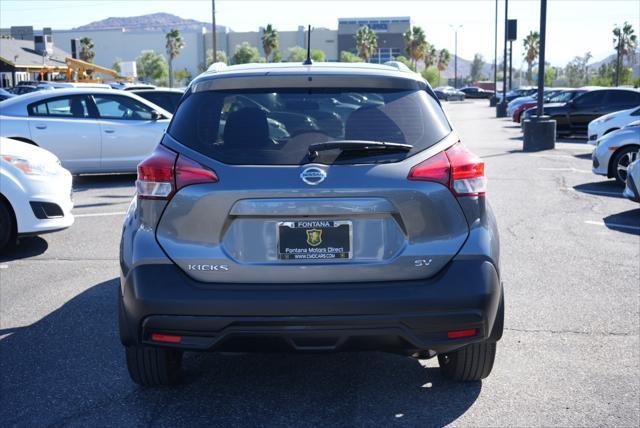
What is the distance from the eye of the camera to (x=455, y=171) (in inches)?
154

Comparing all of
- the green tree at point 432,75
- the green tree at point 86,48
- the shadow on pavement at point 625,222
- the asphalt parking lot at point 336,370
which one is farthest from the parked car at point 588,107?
the green tree at point 432,75

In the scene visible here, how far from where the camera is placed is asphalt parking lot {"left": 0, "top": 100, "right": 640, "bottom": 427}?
4.20 m

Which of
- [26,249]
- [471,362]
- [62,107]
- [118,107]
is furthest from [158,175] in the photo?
[118,107]

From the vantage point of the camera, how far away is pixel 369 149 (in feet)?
12.7

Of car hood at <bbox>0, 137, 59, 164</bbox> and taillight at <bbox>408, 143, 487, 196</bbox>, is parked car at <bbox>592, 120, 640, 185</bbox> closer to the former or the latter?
car hood at <bbox>0, 137, 59, 164</bbox>

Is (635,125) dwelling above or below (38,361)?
above

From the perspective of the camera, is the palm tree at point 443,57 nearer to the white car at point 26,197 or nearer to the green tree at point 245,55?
the green tree at point 245,55

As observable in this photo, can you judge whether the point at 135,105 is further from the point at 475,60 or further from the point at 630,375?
the point at 475,60

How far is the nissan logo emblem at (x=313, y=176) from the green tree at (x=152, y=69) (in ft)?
380

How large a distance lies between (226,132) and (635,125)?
456 inches

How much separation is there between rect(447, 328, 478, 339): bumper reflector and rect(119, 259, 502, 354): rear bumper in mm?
21

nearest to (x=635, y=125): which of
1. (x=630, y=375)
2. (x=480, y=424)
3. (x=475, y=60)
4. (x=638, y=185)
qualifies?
(x=638, y=185)

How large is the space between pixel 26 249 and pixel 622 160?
31.2 ft

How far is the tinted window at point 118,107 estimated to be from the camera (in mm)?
13617
